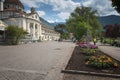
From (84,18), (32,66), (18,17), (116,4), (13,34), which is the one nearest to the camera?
(116,4)

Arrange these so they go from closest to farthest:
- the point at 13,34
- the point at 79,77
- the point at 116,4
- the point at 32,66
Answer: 1. the point at 79,77
2. the point at 116,4
3. the point at 32,66
4. the point at 13,34

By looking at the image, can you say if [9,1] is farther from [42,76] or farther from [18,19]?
[42,76]

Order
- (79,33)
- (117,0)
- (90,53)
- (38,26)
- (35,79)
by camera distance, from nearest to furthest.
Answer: (35,79) < (117,0) < (90,53) < (79,33) < (38,26)

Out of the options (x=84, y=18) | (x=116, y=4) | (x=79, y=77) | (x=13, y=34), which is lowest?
(x=79, y=77)

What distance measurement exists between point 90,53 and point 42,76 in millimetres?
9450

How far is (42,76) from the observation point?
8.16m

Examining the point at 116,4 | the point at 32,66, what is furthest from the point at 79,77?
the point at 116,4

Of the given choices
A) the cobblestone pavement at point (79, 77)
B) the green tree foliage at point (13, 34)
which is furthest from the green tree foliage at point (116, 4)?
the green tree foliage at point (13, 34)

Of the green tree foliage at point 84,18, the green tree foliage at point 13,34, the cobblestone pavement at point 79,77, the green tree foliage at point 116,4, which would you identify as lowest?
the cobblestone pavement at point 79,77

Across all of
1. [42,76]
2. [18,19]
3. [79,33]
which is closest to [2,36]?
[79,33]

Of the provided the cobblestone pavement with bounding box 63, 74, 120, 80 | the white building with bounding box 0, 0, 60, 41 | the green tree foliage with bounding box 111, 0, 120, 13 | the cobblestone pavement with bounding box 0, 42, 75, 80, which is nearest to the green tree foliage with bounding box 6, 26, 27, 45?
the cobblestone pavement with bounding box 0, 42, 75, 80

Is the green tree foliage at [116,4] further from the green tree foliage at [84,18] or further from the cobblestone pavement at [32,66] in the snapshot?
the green tree foliage at [84,18]

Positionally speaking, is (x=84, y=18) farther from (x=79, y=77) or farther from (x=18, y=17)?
(x=79, y=77)

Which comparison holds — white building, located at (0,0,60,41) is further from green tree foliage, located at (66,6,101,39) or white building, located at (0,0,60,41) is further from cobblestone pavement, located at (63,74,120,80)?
cobblestone pavement, located at (63,74,120,80)
